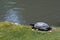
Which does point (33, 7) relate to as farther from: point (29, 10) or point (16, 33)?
point (16, 33)

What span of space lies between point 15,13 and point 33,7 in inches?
81.2

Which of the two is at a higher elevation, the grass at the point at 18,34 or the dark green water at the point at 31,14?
the grass at the point at 18,34

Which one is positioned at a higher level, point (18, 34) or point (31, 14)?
point (18, 34)

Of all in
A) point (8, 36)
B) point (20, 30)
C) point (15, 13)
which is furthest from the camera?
point (15, 13)

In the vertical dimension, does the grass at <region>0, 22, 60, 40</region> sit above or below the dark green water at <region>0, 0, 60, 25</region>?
above

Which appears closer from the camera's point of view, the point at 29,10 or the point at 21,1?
the point at 29,10

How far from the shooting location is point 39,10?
514 inches

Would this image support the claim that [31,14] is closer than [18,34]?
No

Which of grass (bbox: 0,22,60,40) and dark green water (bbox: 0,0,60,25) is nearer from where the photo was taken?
grass (bbox: 0,22,60,40)

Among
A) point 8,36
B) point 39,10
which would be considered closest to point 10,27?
point 8,36

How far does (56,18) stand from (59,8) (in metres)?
2.70

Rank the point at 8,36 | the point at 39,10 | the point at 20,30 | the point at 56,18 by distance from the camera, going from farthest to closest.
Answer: the point at 39,10, the point at 56,18, the point at 20,30, the point at 8,36

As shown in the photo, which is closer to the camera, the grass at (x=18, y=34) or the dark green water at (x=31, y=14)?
the grass at (x=18, y=34)

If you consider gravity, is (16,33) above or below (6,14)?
above
